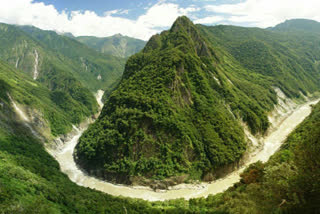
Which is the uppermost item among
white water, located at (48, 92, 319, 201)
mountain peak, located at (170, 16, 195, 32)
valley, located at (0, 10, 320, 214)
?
mountain peak, located at (170, 16, 195, 32)

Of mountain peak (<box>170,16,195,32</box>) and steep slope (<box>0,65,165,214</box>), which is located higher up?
mountain peak (<box>170,16,195,32</box>)

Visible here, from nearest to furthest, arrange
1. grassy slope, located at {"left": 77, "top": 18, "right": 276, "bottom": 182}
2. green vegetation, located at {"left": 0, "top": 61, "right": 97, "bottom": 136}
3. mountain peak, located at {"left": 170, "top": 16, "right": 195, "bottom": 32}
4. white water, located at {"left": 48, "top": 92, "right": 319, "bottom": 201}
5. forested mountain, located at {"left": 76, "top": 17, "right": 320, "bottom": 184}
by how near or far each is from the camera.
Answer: white water, located at {"left": 48, "top": 92, "right": 319, "bottom": 201} < forested mountain, located at {"left": 76, "top": 17, "right": 320, "bottom": 184} < grassy slope, located at {"left": 77, "top": 18, "right": 276, "bottom": 182} < green vegetation, located at {"left": 0, "top": 61, "right": 97, "bottom": 136} < mountain peak, located at {"left": 170, "top": 16, "right": 195, "bottom": 32}

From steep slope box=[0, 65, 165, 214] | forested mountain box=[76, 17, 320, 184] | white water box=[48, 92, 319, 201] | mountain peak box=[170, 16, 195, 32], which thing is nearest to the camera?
steep slope box=[0, 65, 165, 214]

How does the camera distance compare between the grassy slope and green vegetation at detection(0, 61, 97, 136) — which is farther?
green vegetation at detection(0, 61, 97, 136)

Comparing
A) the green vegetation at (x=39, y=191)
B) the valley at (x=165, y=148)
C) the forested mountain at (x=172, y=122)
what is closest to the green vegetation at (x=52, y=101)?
the valley at (x=165, y=148)

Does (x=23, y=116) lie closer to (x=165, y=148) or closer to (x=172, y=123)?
(x=165, y=148)

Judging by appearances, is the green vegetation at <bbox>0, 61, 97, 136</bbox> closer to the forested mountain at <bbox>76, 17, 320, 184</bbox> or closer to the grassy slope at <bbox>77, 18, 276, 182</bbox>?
the forested mountain at <bbox>76, 17, 320, 184</bbox>

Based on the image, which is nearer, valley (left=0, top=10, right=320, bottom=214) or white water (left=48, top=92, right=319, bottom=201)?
valley (left=0, top=10, right=320, bottom=214)

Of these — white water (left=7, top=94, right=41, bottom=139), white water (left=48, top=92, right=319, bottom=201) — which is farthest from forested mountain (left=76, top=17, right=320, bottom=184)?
white water (left=7, top=94, right=41, bottom=139)

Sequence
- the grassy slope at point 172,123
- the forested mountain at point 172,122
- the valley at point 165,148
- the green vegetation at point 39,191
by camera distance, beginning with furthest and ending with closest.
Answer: the grassy slope at point 172,123
the forested mountain at point 172,122
the valley at point 165,148
the green vegetation at point 39,191

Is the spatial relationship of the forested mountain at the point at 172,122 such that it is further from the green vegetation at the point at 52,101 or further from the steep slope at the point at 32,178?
the green vegetation at the point at 52,101

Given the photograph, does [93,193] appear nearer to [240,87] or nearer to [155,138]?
[155,138]

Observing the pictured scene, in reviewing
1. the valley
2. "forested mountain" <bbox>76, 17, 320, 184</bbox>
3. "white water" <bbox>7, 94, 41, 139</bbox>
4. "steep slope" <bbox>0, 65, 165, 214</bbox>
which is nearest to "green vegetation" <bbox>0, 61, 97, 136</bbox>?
"steep slope" <bbox>0, 65, 165, 214</bbox>

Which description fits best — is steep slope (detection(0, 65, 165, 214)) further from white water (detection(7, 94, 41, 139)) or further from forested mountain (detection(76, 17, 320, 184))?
forested mountain (detection(76, 17, 320, 184))
